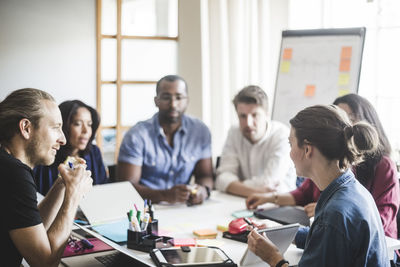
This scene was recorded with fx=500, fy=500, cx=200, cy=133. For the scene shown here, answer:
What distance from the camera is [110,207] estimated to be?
2.26 metres

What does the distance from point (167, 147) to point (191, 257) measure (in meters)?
1.48

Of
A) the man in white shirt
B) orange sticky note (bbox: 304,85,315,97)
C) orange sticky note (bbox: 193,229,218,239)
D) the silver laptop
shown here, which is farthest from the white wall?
orange sticky note (bbox: 193,229,218,239)

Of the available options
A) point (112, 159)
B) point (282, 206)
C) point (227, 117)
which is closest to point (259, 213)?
point (282, 206)

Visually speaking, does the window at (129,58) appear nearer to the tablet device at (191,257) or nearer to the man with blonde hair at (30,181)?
the man with blonde hair at (30,181)

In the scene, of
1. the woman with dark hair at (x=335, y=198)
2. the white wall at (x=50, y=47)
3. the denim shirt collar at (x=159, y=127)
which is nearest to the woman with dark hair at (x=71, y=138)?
the denim shirt collar at (x=159, y=127)

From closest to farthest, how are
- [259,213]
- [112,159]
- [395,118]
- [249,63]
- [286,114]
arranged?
1. [259,213]
2. [395,118]
3. [286,114]
4. [249,63]
5. [112,159]

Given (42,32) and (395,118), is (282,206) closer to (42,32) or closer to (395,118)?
(395,118)

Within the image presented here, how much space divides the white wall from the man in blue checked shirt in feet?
3.82

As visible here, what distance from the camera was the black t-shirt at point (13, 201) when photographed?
62.2 inches

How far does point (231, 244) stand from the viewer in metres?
1.93

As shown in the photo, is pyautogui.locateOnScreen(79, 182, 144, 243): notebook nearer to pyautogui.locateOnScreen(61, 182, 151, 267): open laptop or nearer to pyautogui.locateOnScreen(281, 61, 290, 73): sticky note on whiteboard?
pyautogui.locateOnScreen(61, 182, 151, 267): open laptop

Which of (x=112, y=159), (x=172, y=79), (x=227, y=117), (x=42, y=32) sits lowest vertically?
(x=112, y=159)

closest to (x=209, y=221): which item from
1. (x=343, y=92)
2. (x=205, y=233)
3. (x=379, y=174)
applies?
(x=205, y=233)

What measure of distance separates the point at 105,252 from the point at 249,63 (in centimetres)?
238
